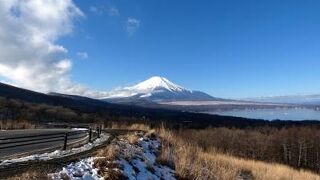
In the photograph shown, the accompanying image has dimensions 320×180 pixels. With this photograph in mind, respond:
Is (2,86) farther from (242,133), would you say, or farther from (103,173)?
(103,173)

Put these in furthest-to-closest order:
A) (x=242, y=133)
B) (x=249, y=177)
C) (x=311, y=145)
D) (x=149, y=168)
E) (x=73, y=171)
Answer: (x=242, y=133), (x=311, y=145), (x=249, y=177), (x=149, y=168), (x=73, y=171)

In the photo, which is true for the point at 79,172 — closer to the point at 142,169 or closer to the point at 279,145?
the point at 142,169

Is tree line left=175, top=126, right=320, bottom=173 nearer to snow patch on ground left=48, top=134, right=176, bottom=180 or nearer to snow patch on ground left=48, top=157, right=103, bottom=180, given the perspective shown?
snow patch on ground left=48, top=134, right=176, bottom=180

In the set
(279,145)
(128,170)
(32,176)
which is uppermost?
(32,176)

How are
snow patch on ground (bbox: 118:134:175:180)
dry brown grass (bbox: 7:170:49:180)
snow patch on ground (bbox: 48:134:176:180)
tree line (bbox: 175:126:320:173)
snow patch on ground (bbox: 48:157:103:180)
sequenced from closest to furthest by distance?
dry brown grass (bbox: 7:170:49:180) < snow patch on ground (bbox: 48:157:103:180) < snow patch on ground (bbox: 48:134:176:180) < snow patch on ground (bbox: 118:134:175:180) < tree line (bbox: 175:126:320:173)

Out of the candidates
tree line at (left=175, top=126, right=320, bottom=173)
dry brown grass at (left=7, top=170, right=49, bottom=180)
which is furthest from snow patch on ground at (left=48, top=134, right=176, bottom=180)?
tree line at (left=175, top=126, right=320, bottom=173)

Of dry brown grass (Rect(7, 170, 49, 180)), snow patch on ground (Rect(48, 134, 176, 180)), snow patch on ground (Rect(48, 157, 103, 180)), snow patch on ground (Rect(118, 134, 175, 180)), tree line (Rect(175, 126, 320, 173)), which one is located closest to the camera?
dry brown grass (Rect(7, 170, 49, 180))

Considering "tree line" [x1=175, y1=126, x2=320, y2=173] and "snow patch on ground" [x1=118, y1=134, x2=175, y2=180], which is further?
"tree line" [x1=175, y1=126, x2=320, y2=173]

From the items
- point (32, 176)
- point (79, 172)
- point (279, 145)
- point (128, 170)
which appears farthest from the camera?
point (279, 145)

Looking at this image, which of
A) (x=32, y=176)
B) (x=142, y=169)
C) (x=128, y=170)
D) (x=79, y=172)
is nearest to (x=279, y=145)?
(x=142, y=169)

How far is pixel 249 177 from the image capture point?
2514cm

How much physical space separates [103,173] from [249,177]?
13444 mm

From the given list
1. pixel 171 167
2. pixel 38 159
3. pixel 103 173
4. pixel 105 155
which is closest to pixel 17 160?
pixel 38 159

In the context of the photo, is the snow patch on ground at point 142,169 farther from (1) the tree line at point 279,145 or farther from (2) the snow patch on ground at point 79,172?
(1) the tree line at point 279,145
